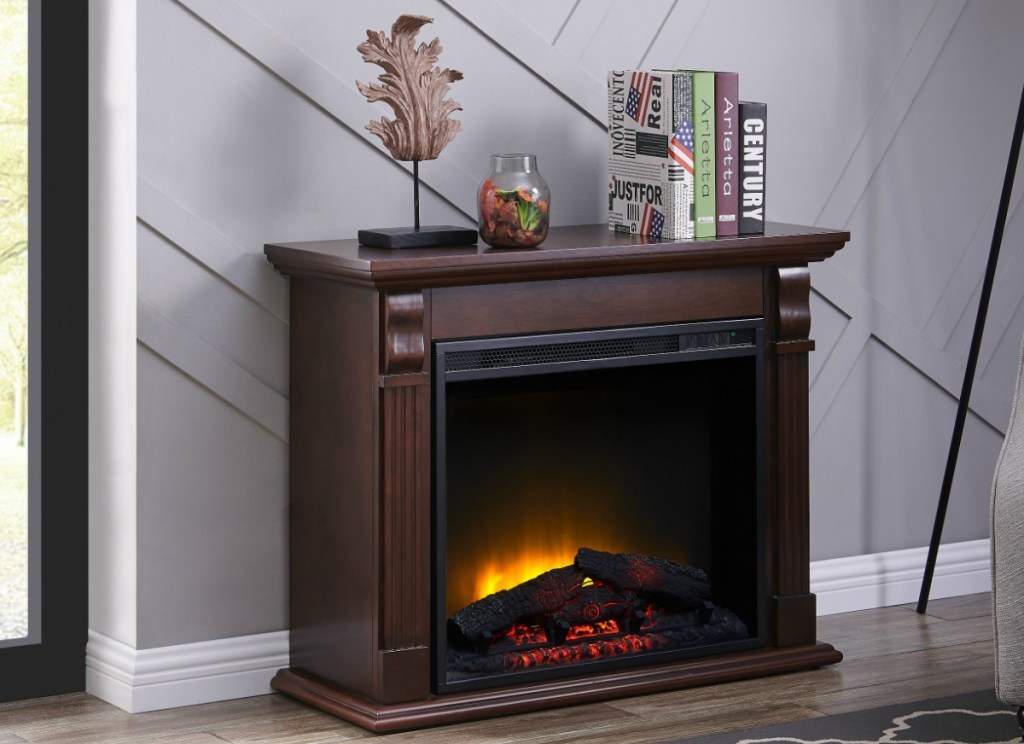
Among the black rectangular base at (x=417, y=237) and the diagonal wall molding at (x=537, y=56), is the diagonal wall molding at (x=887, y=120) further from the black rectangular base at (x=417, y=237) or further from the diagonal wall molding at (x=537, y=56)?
the black rectangular base at (x=417, y=237)

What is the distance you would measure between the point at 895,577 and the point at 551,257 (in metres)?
1.40

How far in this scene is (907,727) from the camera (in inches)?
115

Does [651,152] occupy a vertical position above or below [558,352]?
above

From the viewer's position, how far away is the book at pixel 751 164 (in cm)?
323

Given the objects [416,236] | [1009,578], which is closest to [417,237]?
[416,236]

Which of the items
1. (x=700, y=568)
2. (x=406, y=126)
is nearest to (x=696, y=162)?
(x=406, y=126)

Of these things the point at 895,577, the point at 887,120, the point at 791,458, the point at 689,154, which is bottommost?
the point at 895,577

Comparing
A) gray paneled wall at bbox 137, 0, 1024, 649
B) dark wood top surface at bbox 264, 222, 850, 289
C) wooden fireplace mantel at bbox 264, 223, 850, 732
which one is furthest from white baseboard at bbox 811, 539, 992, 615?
dark wood top surface at bbox 264, 222, 850, 289

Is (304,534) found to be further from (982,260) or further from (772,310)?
(982,260)

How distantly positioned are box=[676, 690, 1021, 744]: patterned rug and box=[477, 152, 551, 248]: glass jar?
0.95m

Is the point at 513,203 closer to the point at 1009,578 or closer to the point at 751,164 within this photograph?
the point at 751,164

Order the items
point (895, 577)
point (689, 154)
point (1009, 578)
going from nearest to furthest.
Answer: point (1009, 578)
point (689, 154)
point (895, 577)

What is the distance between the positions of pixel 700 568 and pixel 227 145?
1.30 m

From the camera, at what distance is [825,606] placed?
3.76 metres
